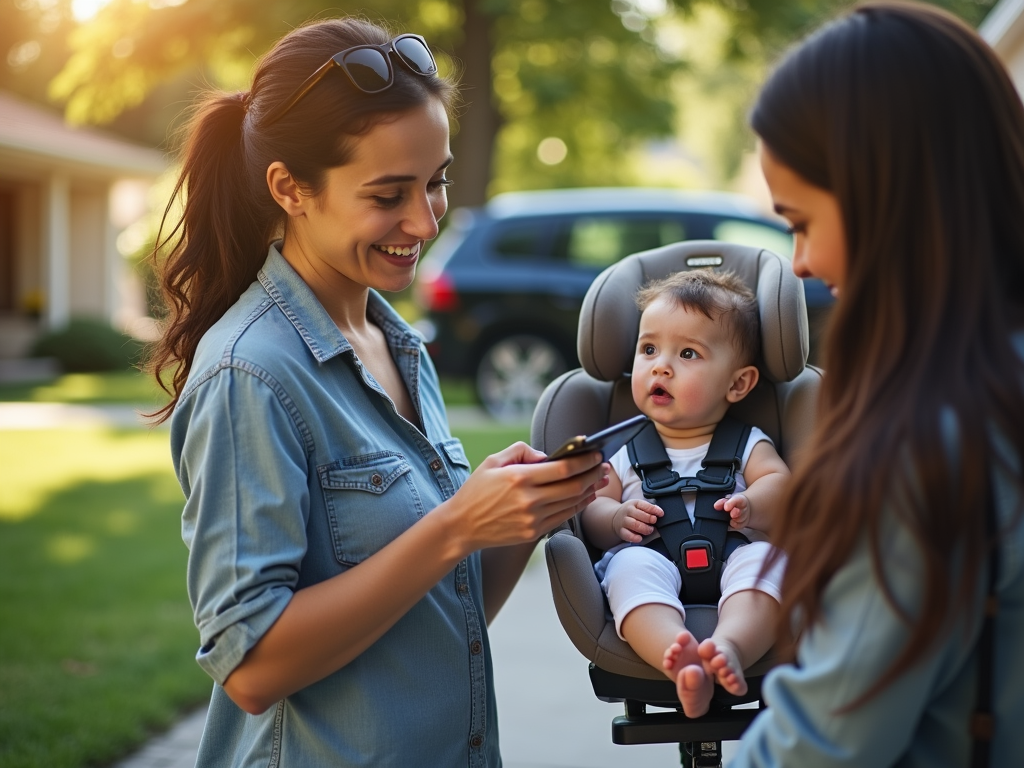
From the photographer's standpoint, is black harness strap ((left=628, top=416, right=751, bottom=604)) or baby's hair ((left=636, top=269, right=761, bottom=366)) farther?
baby's hair ((left=636, top=269, right=761, bottom=366))

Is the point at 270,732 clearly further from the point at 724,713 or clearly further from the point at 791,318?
the point at 791,318

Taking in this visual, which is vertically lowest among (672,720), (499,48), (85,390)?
(85,390)

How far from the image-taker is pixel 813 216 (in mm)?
1499

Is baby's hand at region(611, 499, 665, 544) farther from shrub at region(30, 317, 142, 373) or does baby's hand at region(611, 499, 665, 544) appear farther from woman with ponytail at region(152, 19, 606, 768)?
shrub at region(30, 317, 142, 373)

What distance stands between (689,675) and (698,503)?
1.99 ft

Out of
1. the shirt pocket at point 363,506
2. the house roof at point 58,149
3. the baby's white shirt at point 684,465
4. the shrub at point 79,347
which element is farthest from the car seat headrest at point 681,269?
the house roof at point 58,149

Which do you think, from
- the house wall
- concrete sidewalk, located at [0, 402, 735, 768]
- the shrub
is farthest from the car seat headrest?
the house wall

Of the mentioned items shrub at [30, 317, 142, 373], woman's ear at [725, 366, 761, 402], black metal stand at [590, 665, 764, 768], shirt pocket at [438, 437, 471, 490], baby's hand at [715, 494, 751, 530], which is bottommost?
shrub at [30, 317, 142, 373]

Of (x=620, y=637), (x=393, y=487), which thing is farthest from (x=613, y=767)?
(x=393, y=487)

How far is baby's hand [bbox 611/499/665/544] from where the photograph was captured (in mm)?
2520

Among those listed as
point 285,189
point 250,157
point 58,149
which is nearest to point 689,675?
point 285,189

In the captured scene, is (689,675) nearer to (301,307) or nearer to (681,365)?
(681,365)

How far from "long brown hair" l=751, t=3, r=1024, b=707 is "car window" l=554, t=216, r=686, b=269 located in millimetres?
8716

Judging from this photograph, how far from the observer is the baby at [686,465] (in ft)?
7.37
